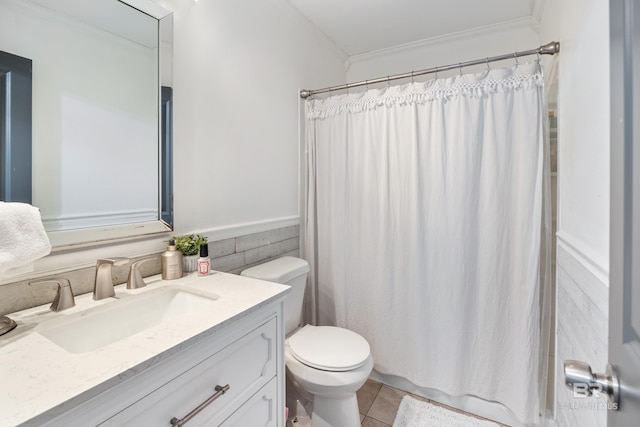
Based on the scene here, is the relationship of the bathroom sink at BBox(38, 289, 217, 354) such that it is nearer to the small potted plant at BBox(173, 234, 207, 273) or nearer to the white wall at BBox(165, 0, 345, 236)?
the small potted plant at BBox(173, 234, 207, 273)

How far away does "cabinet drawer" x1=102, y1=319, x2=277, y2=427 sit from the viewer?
67 centimetres

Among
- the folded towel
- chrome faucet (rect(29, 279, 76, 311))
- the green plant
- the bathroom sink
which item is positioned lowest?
the bathroom sink

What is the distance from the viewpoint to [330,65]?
242 centimetres

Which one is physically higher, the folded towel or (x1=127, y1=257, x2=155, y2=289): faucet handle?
the folded towel

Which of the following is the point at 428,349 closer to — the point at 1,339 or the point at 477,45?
the point at 1,339

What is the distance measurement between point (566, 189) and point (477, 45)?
151 cm

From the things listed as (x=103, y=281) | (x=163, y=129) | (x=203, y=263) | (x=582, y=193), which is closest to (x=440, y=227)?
(x=582, y=193)

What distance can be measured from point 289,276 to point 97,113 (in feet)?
3.52

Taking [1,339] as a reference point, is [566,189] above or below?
above

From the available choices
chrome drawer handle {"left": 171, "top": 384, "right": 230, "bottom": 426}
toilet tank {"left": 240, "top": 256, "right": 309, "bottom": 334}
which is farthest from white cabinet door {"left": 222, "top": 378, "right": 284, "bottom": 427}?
toilet tank {"left": 240, "top": 256, "right": 309, "bottom": 334}

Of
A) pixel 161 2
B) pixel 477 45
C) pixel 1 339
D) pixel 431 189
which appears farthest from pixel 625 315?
pixel 477 45

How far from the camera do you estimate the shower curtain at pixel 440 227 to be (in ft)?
5.06

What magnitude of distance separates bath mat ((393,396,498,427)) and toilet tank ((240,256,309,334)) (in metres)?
0.79

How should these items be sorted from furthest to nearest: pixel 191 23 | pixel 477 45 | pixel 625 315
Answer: pixel 477 45, pixel 191 23, pixel 625 315
